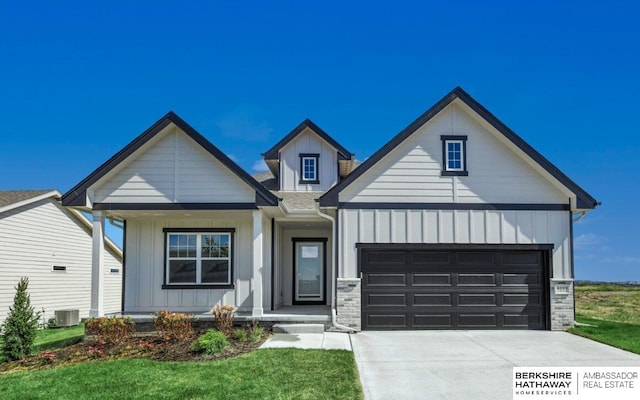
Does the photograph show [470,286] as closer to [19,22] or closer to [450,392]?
[450,392]

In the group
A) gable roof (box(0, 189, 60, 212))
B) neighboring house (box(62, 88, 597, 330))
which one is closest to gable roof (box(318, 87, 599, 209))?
neighboring house (box(62, 88, 597, 330))

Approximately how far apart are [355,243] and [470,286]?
3.27 meters

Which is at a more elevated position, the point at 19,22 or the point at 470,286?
the point at 19,22

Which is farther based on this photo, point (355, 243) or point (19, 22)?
point (19, 22)

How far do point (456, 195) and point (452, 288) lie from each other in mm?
2457

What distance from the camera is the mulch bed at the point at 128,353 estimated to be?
9336 millimetres

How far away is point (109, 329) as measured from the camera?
10766mm

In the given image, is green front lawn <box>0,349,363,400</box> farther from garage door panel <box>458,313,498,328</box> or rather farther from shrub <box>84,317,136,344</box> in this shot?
garage door panel <box>458,313,498,328</box>

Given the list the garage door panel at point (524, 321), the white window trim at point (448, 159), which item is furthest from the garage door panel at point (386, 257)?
the garage door panel at point (524, 321)

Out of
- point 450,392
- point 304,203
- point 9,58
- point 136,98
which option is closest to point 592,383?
point 450,392

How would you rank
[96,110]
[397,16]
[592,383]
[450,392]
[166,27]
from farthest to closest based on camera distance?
[96,110] < [166,27] < [397,16] < [592,383] < [450,392]

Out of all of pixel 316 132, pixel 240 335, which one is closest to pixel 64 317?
pixel 240 335

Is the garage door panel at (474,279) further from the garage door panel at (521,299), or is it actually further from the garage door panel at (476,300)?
the garage door panel at (521,299)

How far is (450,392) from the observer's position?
278 inches
